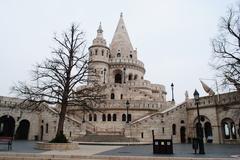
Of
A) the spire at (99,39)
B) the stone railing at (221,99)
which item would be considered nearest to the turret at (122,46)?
the spire at (99,39)

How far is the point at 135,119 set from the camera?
34656 millimetres

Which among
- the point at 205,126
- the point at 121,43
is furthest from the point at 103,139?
the point at 121,43

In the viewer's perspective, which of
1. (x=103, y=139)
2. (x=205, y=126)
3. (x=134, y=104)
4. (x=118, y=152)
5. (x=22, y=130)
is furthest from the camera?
(x=22, y=130)

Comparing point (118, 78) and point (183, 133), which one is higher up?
point (118, 78)

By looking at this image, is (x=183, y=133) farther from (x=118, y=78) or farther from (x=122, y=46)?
(x=122, y=46)

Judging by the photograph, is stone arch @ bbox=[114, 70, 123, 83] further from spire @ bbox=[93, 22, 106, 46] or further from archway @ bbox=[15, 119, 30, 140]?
archway @ bbox=[15, 119, 30, 140]

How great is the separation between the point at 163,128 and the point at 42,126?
19.0 m

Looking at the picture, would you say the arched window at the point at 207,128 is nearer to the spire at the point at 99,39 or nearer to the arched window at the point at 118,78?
the arched window at the point at 118,78

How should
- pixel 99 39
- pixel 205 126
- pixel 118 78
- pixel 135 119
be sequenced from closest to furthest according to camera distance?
pixel 205 126, pixel 135 119, pixel 99 39, pixel 118 78

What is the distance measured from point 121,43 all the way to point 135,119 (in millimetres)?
26772

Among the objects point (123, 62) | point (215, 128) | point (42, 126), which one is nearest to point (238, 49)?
point (215, 128)

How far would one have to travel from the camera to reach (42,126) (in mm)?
35531

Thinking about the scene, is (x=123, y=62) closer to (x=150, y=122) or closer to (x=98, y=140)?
(x=150, y=122)

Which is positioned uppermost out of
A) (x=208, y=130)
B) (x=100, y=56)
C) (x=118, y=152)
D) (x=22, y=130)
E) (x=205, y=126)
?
(x=100, y=56)
